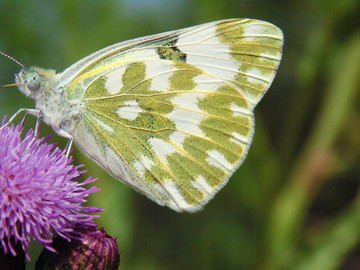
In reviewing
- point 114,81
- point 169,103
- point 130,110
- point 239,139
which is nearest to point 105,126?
point 130,110

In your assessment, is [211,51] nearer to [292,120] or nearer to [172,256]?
[292,120]

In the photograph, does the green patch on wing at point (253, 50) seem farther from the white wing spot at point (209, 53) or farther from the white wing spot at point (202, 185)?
the white wing spot at point (202, 185)

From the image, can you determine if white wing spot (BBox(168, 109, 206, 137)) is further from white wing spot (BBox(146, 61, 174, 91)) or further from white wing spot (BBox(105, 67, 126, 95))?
white wing spot (BBox(105, 67, 126, 95))

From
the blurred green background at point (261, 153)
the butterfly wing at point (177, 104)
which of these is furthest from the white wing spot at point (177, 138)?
the blurred green background at point (261, 153)

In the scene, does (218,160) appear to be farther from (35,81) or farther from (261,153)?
(35,81)

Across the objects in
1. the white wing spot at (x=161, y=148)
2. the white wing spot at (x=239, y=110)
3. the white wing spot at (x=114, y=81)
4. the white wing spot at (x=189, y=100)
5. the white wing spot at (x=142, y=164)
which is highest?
the white wing spot at (x=239, y=110)
